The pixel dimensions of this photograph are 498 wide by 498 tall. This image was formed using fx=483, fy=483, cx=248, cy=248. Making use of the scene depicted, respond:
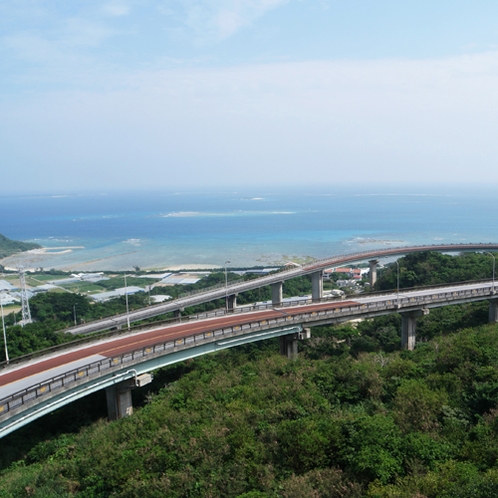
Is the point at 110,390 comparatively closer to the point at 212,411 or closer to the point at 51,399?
the point at 51,399

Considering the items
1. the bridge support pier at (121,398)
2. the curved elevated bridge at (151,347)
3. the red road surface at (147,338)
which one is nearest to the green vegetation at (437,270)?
the curved elevated bridge at (151,347)

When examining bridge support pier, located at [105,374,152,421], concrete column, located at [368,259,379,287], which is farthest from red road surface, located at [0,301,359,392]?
concrete column, located at [368,259,379,287]

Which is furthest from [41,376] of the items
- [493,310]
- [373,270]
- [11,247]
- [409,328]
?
[11,247]

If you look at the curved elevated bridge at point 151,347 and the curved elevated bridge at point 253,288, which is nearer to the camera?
the curved elevated bridge at point 151,347

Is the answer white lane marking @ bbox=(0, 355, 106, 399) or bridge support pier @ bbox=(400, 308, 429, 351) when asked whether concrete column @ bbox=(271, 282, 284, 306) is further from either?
white lane marking @ bbox=(0, 355, 106, 399)

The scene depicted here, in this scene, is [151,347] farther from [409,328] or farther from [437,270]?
[437,270]

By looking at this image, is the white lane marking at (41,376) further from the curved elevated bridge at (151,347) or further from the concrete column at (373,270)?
the concrete column at (373,270)
